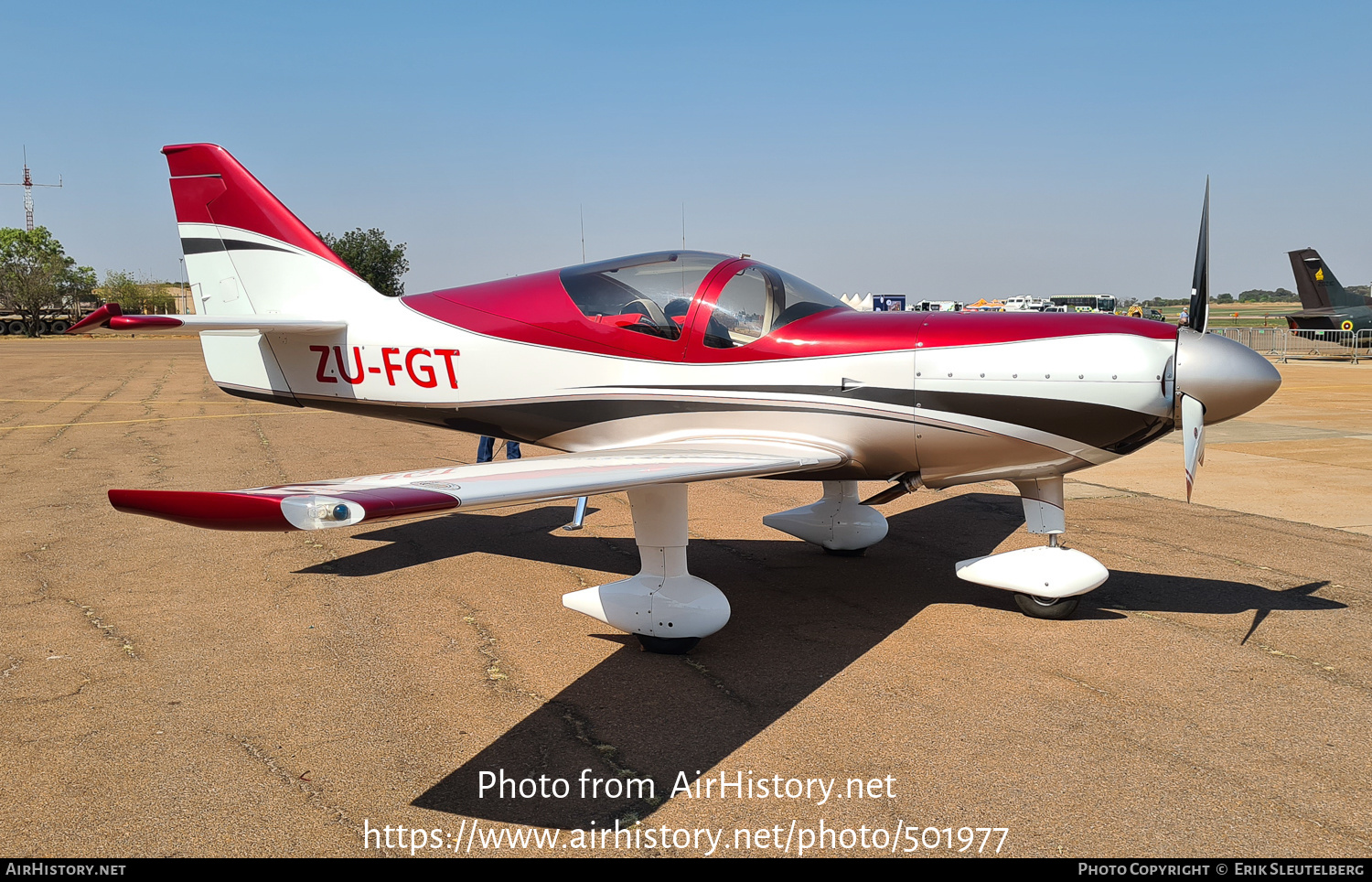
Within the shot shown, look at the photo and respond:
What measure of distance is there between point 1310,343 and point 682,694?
41.9 meters

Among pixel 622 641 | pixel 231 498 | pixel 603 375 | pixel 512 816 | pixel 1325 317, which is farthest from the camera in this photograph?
pixel 1325 317

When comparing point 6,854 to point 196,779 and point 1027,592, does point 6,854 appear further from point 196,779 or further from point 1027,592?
point 1027,592

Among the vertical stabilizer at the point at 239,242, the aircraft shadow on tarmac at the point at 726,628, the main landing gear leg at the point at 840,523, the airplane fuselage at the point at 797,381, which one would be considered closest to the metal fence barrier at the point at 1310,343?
the aircraft shadow on tarmac at the point at 726,628

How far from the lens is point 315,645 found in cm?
526

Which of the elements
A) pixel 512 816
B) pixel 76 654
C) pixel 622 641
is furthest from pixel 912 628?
pixel 76 654

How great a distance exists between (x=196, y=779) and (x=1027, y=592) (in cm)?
466

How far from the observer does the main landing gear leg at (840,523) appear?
7.38 m

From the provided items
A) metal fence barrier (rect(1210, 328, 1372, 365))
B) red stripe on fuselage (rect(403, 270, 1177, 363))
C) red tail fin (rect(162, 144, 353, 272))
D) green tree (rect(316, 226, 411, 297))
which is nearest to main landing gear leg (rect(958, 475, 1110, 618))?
red stripe on fuselage (rect(403, 270, 1177, 363))

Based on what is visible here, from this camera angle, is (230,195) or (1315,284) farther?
(1315,284)

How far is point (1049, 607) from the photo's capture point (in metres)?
5.72

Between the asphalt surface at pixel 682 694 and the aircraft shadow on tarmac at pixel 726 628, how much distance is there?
0.03 m

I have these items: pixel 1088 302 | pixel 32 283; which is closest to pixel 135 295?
pixel 32 283

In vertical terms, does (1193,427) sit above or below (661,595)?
above

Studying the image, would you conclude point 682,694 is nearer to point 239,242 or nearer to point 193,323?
point 193,323
